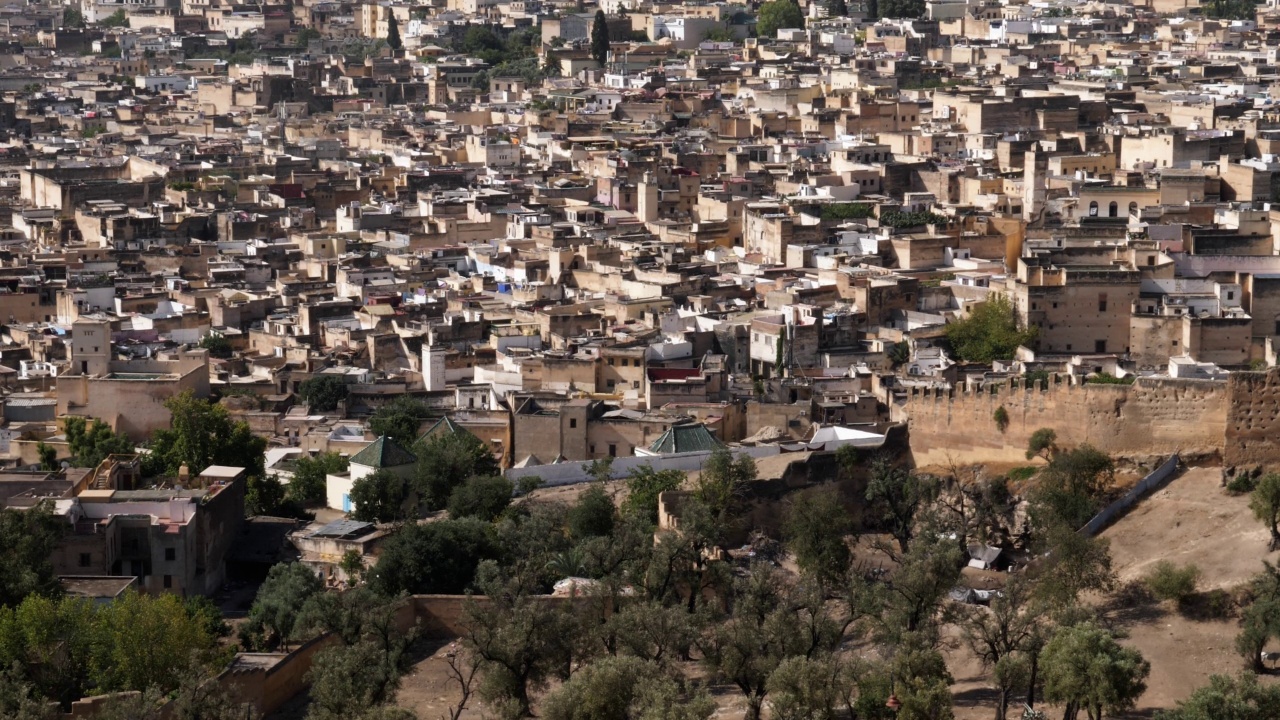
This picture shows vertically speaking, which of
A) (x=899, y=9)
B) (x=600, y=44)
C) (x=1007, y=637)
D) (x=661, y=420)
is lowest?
(x=1007, y=637)

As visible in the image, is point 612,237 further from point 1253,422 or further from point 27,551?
point 27,551

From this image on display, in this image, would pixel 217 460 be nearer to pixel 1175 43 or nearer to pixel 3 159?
pixel 3 159

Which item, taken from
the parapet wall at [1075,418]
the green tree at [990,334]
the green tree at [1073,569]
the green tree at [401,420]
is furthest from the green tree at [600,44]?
the green tree at [1073,569]

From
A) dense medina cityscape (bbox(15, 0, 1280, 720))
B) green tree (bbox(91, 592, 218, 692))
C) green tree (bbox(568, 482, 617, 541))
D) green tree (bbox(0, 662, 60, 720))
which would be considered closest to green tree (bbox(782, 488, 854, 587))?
dense medina cityscape (bbox(15, 0, 1280, 720))

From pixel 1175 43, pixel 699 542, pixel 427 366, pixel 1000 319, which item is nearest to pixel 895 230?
pixel 1000 319

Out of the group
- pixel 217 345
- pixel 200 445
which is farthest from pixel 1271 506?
pixel 217 345

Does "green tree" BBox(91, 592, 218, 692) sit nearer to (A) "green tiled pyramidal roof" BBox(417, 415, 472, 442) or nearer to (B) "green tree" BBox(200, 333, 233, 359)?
(A) "green tiled pyramidal roof" BBox(417, 415, 472, 442)
